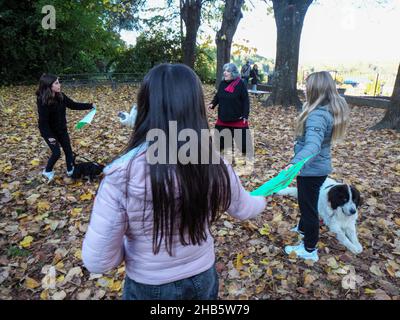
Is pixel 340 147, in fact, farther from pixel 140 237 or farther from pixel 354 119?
pixel 140 237

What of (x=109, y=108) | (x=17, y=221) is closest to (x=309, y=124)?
(x=17, y=221)

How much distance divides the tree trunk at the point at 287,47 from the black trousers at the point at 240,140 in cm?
692

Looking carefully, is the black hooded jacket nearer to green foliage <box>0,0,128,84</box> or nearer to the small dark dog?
the small dark dog

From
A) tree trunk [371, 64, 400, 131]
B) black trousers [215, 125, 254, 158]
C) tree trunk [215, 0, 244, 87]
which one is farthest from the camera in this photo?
tree trunk [215, 0, 244, 87]

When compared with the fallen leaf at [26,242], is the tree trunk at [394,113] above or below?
above

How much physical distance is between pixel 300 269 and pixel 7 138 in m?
→ 8.30

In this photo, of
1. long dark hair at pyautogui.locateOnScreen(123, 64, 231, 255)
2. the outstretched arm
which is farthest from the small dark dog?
long dark hair at pyautogui.locateOnScreen(123, 64, 231, 255)

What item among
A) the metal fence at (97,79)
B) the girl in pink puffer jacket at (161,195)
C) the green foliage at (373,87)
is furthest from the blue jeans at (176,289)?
the green foliage at (373,87)

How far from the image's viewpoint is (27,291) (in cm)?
330

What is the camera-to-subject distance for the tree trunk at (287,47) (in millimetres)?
12516

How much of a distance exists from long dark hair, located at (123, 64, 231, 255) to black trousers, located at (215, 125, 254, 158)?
5133 mm

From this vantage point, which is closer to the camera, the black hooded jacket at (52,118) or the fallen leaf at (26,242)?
the fallen leaf at (26,242)

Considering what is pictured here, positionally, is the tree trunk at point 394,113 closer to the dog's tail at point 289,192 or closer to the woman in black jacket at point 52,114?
the dog's tail at point 289,192

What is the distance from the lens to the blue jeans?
5.43 ft
